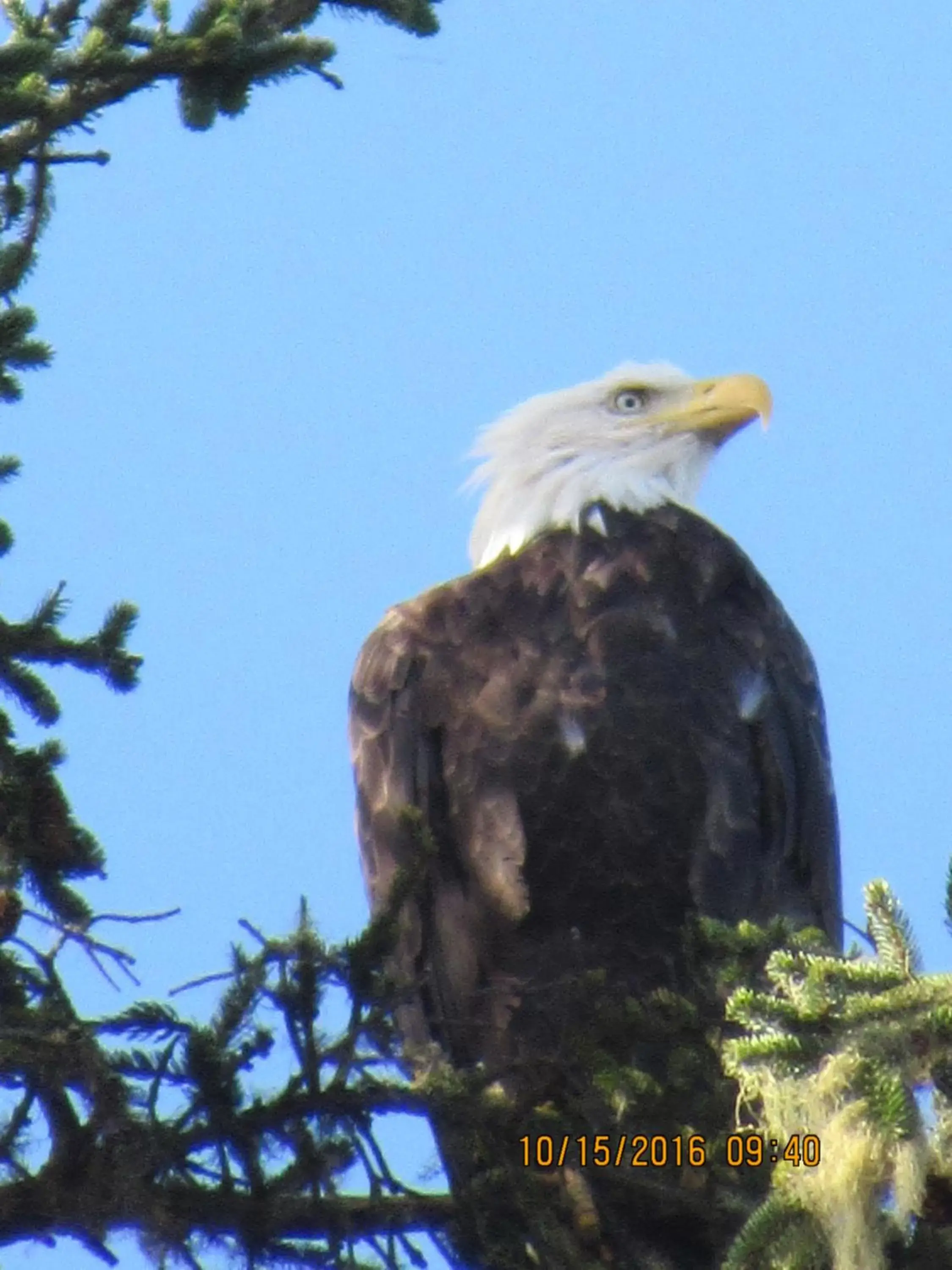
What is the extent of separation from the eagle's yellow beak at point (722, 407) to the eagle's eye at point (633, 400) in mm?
113

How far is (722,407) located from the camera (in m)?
5.65

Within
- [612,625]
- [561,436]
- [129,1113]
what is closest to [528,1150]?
[129,1113]

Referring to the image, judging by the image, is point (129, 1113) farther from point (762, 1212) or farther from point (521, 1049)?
point (521, 1049)

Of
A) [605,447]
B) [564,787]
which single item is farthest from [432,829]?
[605,447]

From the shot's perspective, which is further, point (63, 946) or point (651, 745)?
point (651, 745)

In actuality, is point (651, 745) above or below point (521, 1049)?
above

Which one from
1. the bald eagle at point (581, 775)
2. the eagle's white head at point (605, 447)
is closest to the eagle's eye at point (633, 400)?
the eagle's white head at point (605, 447)

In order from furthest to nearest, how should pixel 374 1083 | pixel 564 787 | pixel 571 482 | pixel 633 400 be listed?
pixel 633 400 < pixel 571 482 < pixel 564 787 < pixel 374 1083

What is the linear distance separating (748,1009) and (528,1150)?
1022 millimetres

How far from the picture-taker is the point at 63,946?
3217 mm
